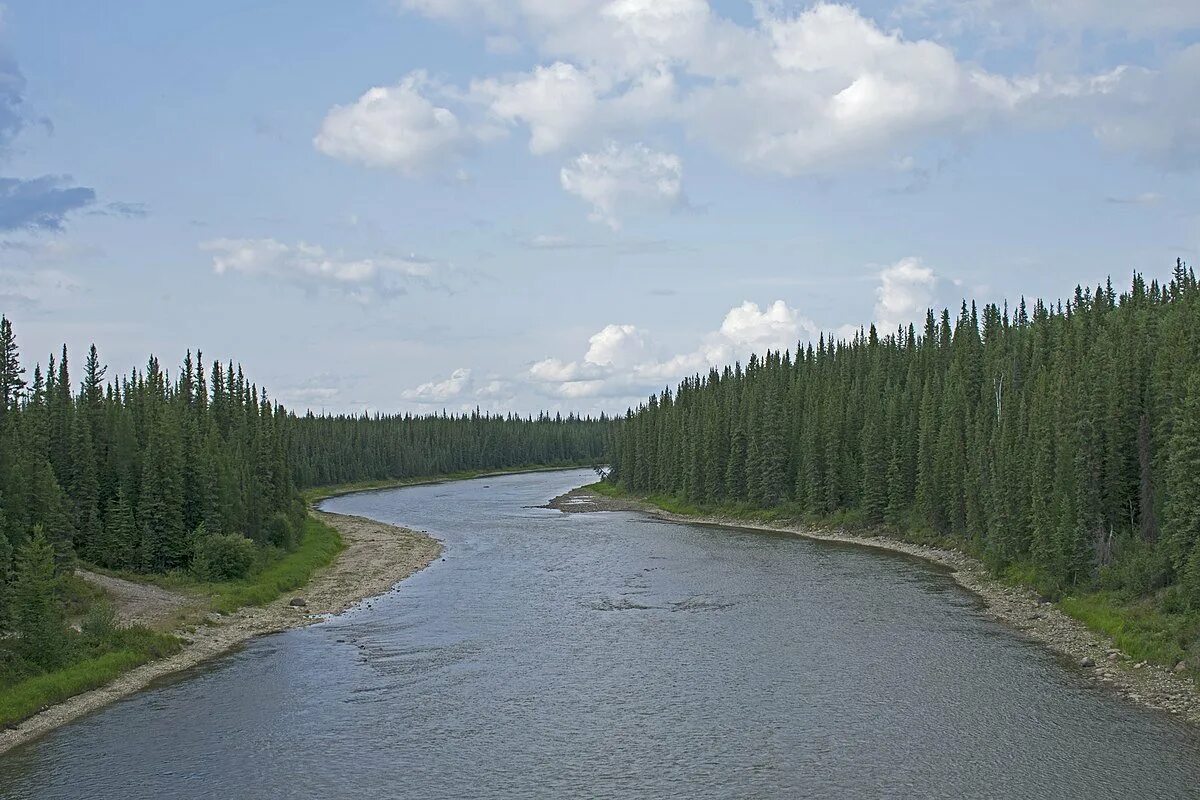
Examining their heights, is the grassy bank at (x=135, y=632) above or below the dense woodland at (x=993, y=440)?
below

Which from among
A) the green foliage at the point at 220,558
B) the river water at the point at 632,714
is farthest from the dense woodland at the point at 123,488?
the river water at the point at 632,714

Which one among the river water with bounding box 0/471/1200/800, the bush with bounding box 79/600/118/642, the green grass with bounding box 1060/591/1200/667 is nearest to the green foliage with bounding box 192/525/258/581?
the river water with bounding box 0/471/1200/800

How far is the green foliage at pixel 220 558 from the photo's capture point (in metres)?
70.4

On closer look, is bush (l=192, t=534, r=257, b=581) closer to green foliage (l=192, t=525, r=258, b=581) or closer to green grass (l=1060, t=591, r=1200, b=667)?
green foliage (l=192, t=525, r=258, b=581)

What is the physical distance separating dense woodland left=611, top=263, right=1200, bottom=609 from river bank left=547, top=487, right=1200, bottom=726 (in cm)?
203

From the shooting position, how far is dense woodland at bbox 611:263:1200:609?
60250mm

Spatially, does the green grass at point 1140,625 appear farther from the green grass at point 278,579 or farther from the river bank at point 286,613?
the green grass at point 278,579

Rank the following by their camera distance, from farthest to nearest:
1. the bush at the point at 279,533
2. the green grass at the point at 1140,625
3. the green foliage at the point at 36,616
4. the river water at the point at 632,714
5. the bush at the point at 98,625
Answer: the bush at the point at 279,533 < the bush at the point at 98,625 < the green grass at the point at 1140,625 < the green foliage at the point at 36,616 < the river water at the point at 632,714

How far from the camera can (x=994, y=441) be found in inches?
3342

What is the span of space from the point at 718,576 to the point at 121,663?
138 ft

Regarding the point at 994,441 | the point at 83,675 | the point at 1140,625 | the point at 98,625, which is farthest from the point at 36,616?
the point at 994,441

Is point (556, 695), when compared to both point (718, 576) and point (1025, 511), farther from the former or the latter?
point (1025, 511)

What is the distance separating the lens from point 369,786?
106 feet

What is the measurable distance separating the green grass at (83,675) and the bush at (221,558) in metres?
19.4
